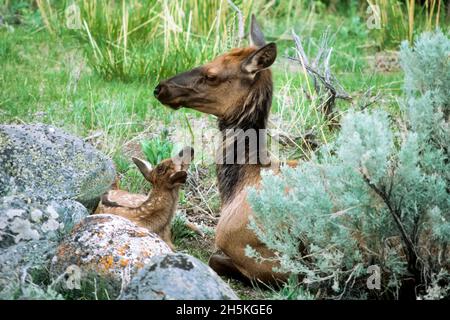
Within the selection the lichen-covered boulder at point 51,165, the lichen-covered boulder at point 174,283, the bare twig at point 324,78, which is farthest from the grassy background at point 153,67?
the lichen-covered boulder at point 174,283

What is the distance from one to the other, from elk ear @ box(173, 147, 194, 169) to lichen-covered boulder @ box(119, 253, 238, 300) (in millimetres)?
1975

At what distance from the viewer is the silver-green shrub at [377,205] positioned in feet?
16.9

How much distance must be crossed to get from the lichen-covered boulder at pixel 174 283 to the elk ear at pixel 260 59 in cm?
198

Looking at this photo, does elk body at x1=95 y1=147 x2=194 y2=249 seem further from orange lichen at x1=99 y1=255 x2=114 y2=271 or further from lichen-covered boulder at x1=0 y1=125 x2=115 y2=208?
orange lichen at x1=99 y1=255 x2=114 y2=271

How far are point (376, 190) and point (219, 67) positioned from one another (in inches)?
79.3

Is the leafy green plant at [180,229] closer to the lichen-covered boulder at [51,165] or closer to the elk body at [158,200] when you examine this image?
the elk body at [158,200]

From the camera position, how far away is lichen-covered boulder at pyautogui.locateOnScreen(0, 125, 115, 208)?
6910 mm

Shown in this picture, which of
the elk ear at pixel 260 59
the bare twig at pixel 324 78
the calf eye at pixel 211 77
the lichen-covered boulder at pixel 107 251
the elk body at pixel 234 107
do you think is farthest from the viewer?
the bare twig at pixel 324 78

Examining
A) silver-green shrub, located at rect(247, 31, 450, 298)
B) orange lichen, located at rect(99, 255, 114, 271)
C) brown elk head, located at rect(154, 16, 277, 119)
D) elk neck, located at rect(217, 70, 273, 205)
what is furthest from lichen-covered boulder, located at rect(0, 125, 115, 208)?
silver-green shrub, located at rect(247, 31, 450, 298)

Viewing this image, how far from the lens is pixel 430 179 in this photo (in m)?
5.17

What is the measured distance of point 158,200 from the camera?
6895mm
